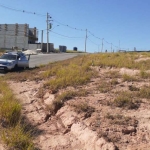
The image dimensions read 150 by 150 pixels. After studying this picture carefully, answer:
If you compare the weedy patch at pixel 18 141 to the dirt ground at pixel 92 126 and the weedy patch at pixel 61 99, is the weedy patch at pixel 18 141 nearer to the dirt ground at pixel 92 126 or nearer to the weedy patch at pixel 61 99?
the dirt ground at pixel 92 126

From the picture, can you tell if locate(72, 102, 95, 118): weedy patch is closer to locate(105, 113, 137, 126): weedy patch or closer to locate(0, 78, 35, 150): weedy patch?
locate(105, 113, 137, 126): weedy patch

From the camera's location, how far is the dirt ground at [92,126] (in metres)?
6.09

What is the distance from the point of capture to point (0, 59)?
2295 cm

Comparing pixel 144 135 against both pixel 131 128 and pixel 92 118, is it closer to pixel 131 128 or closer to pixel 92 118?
pixel 131 128

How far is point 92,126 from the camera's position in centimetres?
701

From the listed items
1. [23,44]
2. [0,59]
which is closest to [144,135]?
[0,59]

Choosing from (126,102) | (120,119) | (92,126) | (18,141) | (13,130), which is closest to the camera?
(18,141)

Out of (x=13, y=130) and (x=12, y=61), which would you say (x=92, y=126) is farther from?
(x=12, y=61)

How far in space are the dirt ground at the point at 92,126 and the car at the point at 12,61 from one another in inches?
498

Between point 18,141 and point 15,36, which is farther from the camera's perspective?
point 15,36

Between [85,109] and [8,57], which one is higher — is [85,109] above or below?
below

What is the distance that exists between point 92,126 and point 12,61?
668 inches

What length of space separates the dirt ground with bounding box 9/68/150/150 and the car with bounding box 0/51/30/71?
41.5 ft

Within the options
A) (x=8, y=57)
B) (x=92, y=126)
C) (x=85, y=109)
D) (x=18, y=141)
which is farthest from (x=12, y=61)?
(x=18, y=141)
